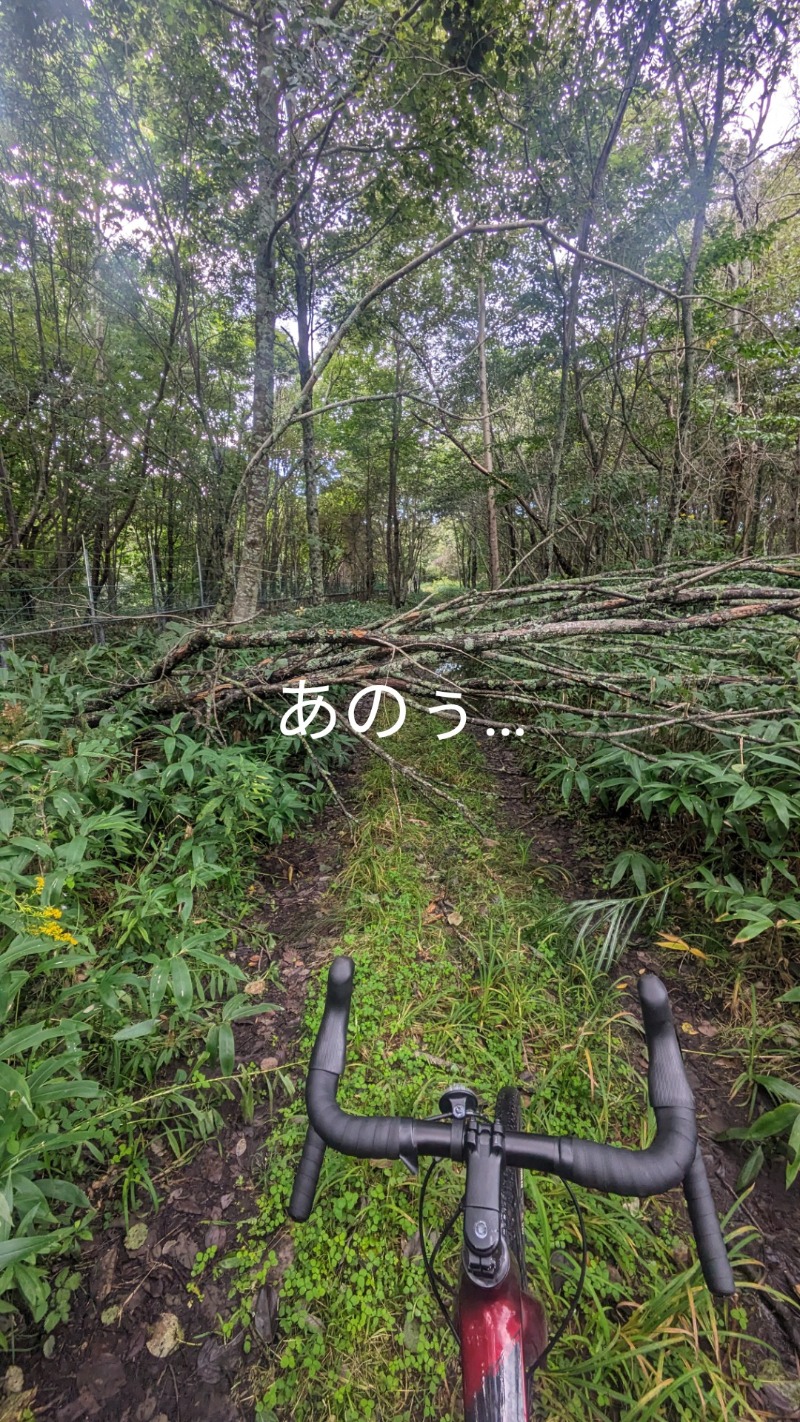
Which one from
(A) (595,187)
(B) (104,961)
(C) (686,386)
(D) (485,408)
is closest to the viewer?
(B) (104,961)

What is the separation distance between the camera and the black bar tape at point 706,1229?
2.72ft

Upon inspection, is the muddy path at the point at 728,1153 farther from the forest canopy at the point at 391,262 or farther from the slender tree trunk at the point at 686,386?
the slender tree trunk at the point at 686,386

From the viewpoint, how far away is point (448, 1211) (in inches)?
56.7

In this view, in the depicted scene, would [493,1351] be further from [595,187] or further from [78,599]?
[78,599]

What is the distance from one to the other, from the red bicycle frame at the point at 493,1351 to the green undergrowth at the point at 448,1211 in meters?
0.68

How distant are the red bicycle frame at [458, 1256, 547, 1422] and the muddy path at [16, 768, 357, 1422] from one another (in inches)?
35.5

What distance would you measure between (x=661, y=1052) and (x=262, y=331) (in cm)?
594

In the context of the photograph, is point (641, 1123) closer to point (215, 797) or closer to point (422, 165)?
point (215, 797)

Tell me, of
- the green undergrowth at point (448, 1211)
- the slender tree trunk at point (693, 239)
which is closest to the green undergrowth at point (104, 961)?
the green undergrowth at point (448, 1211)

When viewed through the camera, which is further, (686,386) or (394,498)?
(394,498)

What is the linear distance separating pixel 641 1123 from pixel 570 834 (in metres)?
1.59

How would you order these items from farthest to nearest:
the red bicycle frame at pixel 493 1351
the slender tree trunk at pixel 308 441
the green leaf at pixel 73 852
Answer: the slender tree trunk at pixel 308 441
the green leaf at pixel 73 852
the red bicycle frame at pixel 493 1351

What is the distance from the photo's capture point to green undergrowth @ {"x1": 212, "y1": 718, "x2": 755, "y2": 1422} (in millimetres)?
1142

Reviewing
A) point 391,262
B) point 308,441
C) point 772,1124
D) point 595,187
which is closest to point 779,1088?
point 772,1124
